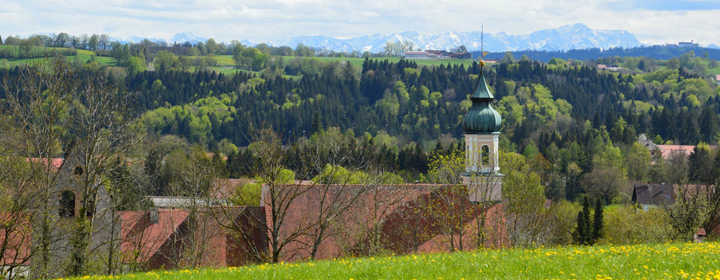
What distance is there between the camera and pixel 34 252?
30281 millimetres

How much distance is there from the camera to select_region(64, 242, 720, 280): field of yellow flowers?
789 inches

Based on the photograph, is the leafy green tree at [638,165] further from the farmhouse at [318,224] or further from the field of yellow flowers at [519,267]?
the field of yellow flowers at [519,267]

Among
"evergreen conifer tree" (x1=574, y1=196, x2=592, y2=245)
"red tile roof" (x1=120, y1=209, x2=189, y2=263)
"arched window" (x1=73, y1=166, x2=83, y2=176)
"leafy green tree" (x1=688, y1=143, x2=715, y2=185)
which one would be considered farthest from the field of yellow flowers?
"leafy green tree" (x1=688, y1=143, x2=715, y2=185)

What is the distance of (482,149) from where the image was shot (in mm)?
50531

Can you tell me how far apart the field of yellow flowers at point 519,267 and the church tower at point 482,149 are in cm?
2101

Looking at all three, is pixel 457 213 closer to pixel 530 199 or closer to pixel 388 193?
pixel 388 193

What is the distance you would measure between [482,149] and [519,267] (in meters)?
29.5

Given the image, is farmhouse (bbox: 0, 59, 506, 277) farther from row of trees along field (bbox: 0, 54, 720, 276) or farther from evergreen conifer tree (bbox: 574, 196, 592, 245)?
evergreen conifer tree (bbox: 574, 196, 592, 245)

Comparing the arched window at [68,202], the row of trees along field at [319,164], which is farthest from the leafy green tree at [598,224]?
the arched window at [68,202]

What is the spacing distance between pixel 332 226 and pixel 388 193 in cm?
331

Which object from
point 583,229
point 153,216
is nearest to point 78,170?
point 153,216

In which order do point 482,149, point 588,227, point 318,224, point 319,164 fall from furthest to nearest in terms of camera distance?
point 588,227 < point 482,149 < point 318,224 < point 319,164

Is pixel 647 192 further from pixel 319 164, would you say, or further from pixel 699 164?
pixel 319 164

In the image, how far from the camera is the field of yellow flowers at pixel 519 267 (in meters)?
20.0
